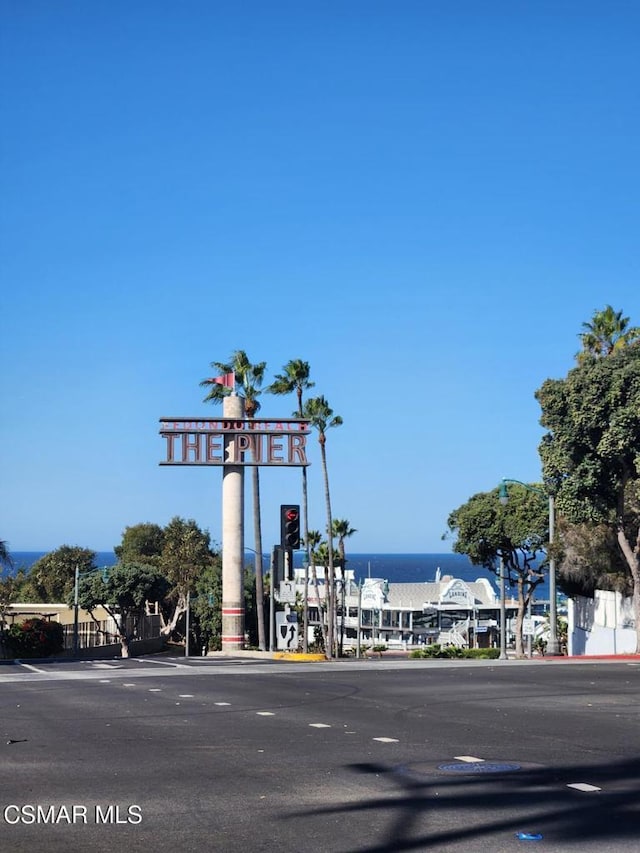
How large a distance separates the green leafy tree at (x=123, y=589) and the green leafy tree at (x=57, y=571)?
122 ft

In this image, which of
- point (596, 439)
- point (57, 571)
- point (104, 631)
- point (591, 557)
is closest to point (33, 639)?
point (104, 631)

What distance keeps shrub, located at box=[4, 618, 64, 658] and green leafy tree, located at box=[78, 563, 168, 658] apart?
31.0ft

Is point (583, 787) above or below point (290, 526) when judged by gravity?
below

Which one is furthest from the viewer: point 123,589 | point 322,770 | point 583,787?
point 123,589

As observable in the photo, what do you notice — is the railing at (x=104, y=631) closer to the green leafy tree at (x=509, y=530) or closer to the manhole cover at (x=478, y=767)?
the green leafy tree at (x=509, y=530)

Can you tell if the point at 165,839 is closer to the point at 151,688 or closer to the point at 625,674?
the point at 151,688

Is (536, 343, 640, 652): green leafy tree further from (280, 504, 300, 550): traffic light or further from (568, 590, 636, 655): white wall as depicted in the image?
(280, 504, 300, 550): traffic light

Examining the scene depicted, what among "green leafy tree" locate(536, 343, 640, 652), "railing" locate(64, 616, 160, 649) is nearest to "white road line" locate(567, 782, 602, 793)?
"green leafy tree" locate(536, 343, 640, 652)

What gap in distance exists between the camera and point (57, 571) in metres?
121

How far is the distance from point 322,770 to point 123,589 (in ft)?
233

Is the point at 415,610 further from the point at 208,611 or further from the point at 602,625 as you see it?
the point at 602,625

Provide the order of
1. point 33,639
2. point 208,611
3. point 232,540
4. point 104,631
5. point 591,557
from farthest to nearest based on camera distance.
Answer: point 104,631, point 208,611, point 33,639, point 232,540, point 591,557

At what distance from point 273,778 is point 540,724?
5.81 metres

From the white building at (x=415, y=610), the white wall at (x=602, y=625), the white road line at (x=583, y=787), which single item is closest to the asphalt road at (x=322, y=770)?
the white road line at (x=583, y=787)
